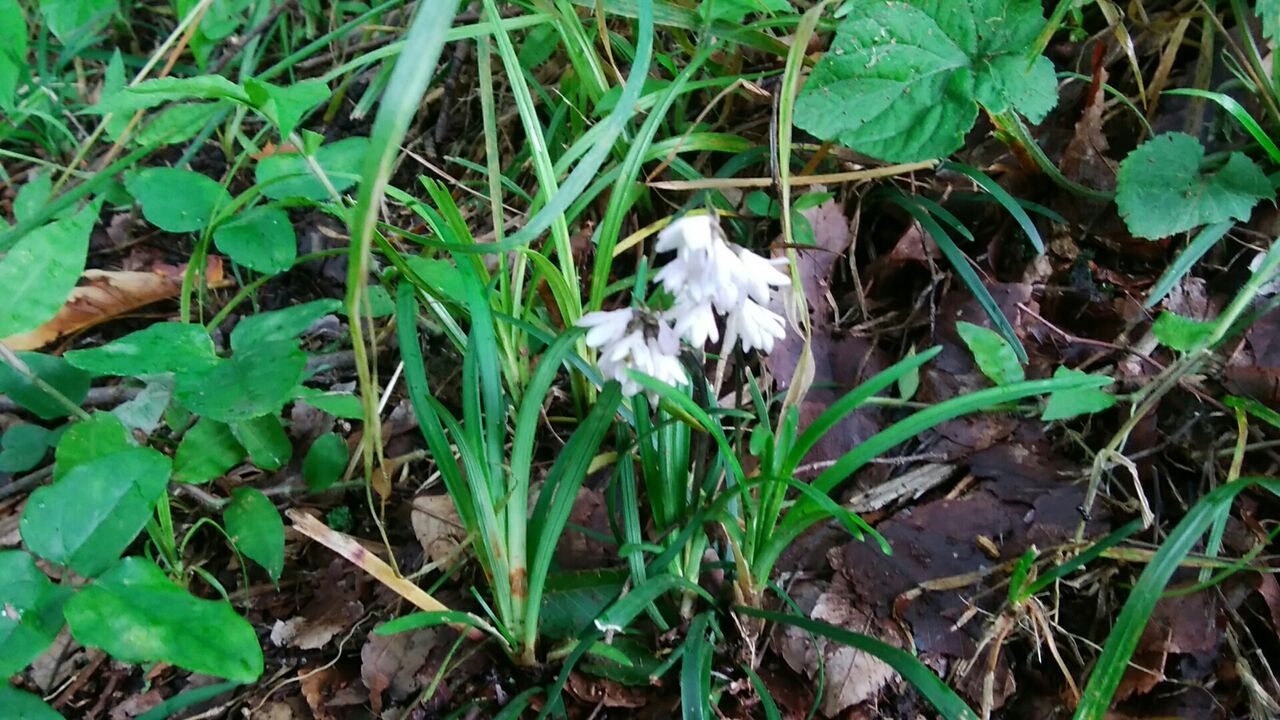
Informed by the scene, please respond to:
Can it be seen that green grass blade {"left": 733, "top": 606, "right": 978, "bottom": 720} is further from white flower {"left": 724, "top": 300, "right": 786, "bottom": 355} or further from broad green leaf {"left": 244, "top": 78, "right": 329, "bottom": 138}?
broad green leaf {"left": 244, "top": 78, "right": 329, "bottom": 138}

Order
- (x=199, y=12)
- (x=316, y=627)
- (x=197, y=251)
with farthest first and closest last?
(x=199, y=12) → (x=197, y=251) → (x=316, y=627)

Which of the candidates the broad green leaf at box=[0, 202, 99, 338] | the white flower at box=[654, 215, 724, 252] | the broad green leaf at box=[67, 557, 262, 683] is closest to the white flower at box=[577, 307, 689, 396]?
the white flower at box=[654, 215, 724, 252]

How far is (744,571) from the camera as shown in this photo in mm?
1113

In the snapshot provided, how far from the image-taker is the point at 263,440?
138 centimetres

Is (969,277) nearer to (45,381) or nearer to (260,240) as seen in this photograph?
(260,240)

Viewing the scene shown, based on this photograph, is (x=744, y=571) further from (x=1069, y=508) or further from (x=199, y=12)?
(x=199, y=12)

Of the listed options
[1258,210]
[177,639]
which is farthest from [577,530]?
[1258,210]

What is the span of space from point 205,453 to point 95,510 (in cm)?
34

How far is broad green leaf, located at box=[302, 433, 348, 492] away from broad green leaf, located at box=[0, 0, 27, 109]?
4.10 feet

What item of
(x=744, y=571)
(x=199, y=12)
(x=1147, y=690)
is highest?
(x=199, y=12)

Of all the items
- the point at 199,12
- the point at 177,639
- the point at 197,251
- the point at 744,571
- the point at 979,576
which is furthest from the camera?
the point at 199,12

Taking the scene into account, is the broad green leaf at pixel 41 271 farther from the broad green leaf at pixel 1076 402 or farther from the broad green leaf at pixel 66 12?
the broad green leaf at pixel 1076 402

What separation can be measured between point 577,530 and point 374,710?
0.43 m

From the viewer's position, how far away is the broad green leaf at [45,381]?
137 cm
